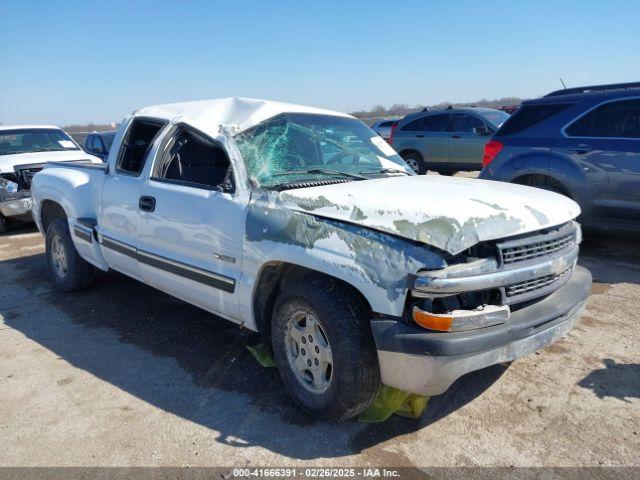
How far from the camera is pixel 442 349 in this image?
247cm

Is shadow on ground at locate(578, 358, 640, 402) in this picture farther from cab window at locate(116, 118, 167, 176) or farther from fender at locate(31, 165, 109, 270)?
fender at locate(31, 165, 109, 270)

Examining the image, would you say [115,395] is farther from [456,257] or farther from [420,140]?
[420,140]

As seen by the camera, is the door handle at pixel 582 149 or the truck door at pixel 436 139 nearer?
the door handle at pixel 582 149

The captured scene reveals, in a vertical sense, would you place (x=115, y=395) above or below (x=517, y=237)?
below

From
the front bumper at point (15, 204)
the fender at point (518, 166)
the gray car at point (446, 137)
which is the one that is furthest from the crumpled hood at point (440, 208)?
the gray car at point (446, 137)

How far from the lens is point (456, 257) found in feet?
8.59

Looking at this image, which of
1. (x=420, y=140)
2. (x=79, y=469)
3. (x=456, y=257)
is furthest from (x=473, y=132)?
(x=79, y=469)

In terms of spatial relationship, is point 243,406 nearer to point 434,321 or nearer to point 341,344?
point 341,344

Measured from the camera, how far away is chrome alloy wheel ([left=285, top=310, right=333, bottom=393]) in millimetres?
2943

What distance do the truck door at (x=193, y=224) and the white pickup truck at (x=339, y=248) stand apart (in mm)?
12

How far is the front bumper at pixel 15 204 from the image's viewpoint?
8.31 meters

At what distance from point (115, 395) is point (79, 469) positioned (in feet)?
2.47

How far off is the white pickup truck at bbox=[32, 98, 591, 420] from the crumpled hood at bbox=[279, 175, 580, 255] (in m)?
0.01

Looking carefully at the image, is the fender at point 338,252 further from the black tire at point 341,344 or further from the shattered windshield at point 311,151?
the shattered windshield at point 311,151
